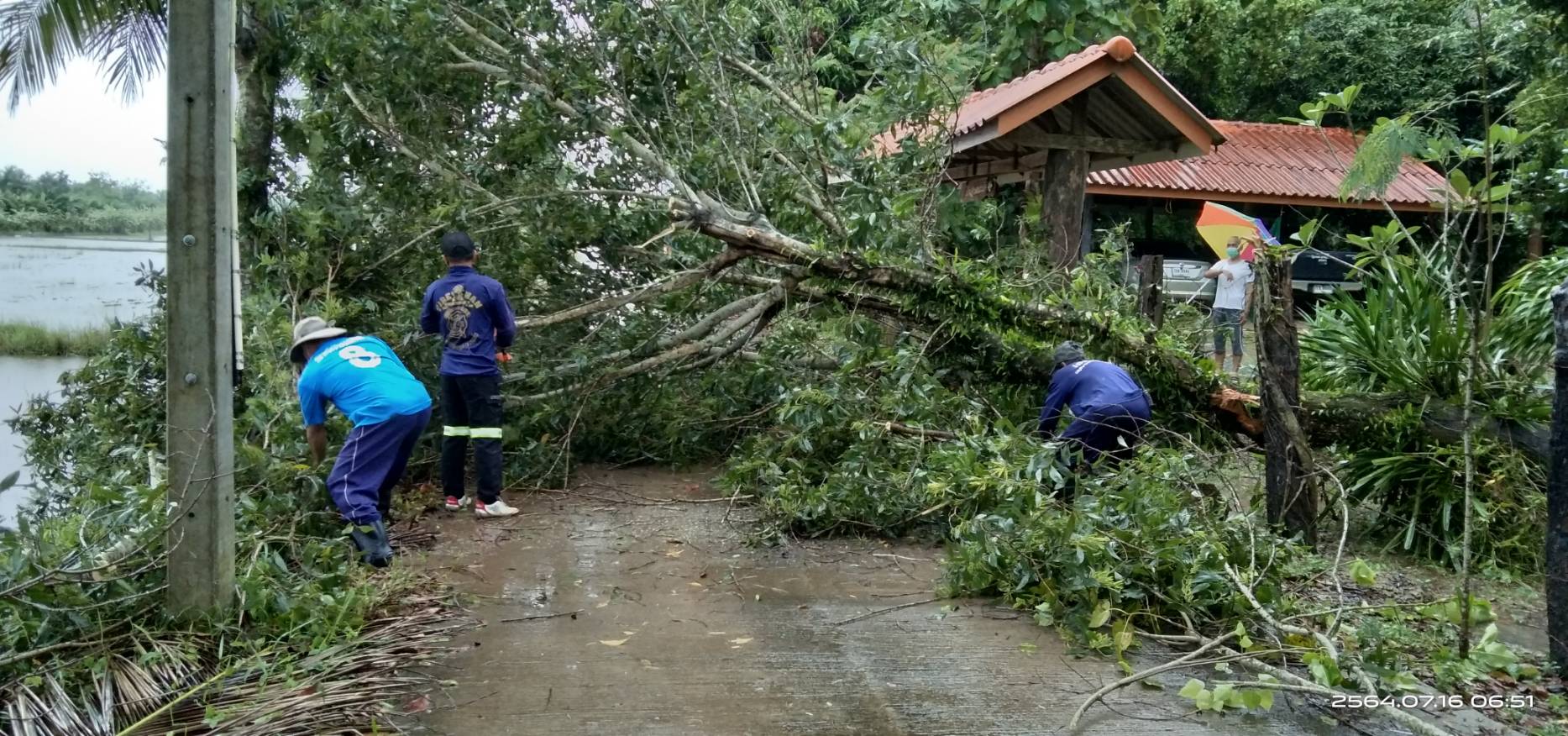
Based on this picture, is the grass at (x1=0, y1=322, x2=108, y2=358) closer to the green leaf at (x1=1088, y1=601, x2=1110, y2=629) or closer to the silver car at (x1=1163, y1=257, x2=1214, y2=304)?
the green leaf at (x1=1088, y1=601, x2=1110, y2=629)

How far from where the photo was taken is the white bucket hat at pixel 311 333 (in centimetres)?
550

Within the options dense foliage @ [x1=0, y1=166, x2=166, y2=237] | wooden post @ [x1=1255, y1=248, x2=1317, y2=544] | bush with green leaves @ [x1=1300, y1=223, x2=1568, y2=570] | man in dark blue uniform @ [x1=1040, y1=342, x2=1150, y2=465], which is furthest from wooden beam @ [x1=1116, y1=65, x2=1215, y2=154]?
dense foliage @ [x1=0, y1=166, x2=166, y2=237]

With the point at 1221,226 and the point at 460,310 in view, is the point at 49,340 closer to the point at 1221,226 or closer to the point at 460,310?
the point at 460,310

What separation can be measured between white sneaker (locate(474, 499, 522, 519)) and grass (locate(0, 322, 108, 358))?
3403 mm

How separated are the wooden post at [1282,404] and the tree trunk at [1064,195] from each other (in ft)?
13.8

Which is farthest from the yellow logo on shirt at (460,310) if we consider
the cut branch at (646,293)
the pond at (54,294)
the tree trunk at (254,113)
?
the tree trunk at (254,113)

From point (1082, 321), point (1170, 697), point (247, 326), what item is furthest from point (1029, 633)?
point (247, 326)

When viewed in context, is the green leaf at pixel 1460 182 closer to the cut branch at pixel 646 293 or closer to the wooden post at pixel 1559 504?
the wooden post at pixel 1559 504

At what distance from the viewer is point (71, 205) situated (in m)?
6.07

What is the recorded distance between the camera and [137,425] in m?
7.16

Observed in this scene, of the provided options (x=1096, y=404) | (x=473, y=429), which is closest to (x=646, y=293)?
(x=473, y=429)

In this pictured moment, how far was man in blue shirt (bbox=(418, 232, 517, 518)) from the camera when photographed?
621cm

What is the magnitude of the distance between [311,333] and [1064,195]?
6.68 metres
